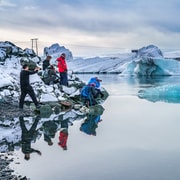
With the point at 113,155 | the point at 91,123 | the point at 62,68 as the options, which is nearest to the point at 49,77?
the point at 62,68

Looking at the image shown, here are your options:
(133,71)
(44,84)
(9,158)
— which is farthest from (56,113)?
(133,71)

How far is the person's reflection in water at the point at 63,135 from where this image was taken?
8680 mm

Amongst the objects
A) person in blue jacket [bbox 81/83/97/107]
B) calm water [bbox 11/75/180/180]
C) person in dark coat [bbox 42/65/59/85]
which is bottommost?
calm water [bbox 11/75/180/180]

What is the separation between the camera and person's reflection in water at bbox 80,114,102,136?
34.0ft

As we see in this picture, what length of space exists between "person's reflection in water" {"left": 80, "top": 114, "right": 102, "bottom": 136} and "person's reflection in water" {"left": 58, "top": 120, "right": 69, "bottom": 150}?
49 cm

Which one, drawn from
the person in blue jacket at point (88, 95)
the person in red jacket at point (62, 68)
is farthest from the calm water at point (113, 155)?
the person in red jacket at point (62, 68)

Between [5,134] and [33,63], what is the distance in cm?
1103

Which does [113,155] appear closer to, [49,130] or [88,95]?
[49,130]

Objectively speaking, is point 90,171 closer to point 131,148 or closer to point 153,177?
point 153,177

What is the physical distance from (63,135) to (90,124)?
6.35 feet

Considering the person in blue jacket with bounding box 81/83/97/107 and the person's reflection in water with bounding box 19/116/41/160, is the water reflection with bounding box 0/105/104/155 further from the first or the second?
the person in blue jacket with bounding box 81/83/97/107

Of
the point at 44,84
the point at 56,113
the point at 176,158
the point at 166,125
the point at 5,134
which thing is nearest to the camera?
the point at 176,158

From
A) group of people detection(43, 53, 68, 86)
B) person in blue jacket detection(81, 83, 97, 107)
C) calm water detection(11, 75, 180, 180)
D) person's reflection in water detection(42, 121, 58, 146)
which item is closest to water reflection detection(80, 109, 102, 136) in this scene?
calm water detection(11, 75, 180, 180)

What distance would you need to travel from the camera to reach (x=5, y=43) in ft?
69.9
